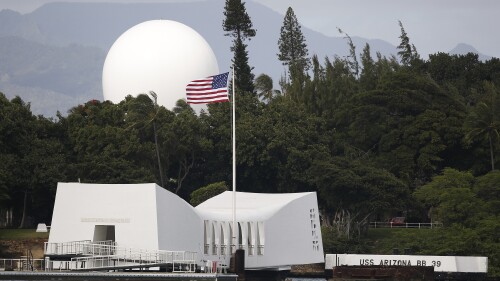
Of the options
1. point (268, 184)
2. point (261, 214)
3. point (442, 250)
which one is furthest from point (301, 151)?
point (261, 214)

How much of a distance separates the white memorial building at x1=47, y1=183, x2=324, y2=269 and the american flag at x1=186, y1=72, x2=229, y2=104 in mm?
5152

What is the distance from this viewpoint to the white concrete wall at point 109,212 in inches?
2056

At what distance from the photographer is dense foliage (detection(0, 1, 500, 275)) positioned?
75000 mm

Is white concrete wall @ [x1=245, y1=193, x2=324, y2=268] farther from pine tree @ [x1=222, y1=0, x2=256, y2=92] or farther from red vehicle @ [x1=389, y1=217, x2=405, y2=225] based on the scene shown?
pine tree @ [x1=222, y1=0, x2=256, y2=92]

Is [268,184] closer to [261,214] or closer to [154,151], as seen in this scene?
[154,151]

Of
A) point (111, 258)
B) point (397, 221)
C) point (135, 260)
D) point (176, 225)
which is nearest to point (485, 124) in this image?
point (397, 221)

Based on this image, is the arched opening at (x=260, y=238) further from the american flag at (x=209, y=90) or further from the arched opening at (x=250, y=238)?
the american flag at (x=209, y=90)

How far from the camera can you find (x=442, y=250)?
229 ft

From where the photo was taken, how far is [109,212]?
52.9 meters

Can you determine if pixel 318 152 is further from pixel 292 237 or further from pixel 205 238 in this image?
pixel 205 238

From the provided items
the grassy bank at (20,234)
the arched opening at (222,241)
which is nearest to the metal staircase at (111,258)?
the arched opening at (222,241)

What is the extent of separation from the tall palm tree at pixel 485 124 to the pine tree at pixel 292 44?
34601 millimetres

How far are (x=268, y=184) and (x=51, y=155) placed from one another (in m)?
18.4

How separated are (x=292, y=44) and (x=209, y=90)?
62332 millimetres
